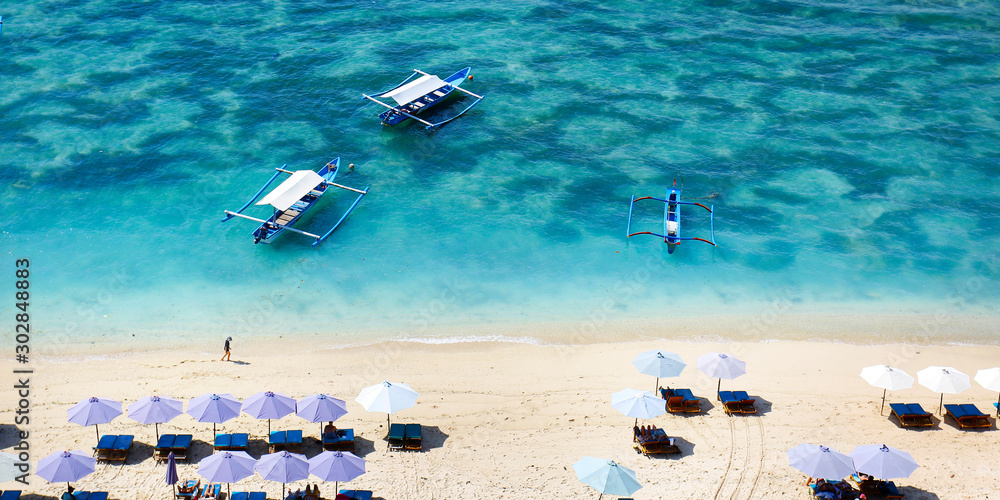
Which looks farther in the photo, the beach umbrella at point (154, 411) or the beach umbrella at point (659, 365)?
the beach umbrella at point (659, 365)

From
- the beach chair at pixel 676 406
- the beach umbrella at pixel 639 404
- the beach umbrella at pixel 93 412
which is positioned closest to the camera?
the beach umbrella at pixel 93 412

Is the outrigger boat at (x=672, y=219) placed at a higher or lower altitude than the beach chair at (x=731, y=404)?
higher

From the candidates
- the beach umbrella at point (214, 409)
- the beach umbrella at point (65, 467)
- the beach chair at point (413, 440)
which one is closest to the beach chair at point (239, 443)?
the beach umbrella at point (214, 409)

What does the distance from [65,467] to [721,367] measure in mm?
21626

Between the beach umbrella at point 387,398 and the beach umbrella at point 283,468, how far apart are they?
338cm

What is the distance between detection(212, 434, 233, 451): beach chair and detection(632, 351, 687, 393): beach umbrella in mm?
14501

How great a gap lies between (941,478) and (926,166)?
27.7 metres

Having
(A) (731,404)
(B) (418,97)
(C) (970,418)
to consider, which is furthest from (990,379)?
(B) (418,97)

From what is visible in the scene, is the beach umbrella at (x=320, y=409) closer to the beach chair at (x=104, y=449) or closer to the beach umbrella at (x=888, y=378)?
the beach chair at (x=104, y=449)

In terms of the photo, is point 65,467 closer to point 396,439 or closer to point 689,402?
point 396,439

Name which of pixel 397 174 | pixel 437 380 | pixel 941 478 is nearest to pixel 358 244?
pixel 397 174

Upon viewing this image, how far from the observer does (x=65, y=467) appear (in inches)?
856

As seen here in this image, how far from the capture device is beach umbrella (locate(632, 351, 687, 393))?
27373mm

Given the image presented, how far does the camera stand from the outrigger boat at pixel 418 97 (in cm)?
4819
